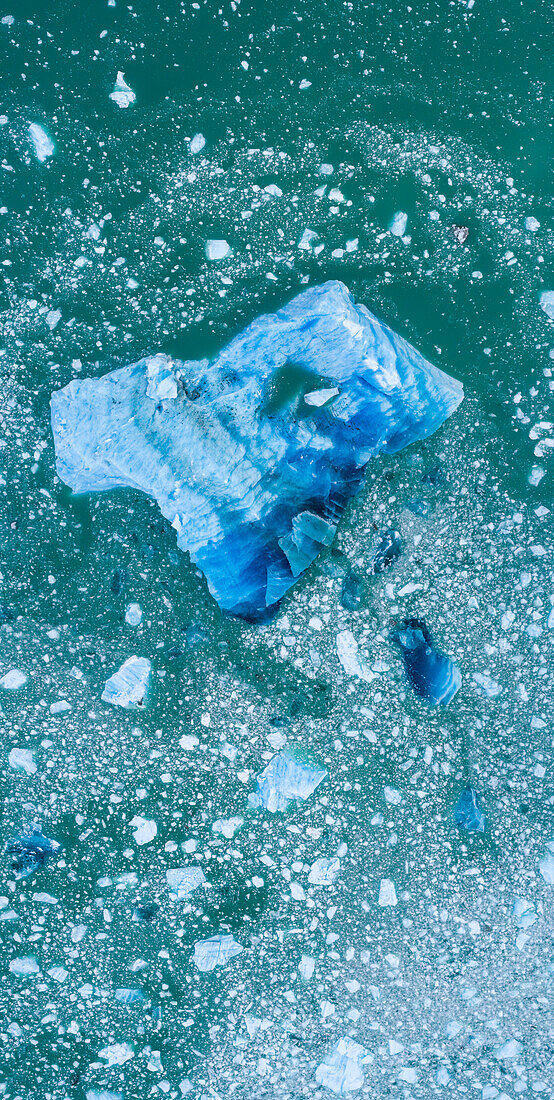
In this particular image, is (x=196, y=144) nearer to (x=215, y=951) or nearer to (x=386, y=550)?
A: (x=386, y=550)

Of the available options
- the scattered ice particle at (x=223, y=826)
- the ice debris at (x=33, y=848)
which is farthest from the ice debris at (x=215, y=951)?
the ice debris at (x=33, y=848)

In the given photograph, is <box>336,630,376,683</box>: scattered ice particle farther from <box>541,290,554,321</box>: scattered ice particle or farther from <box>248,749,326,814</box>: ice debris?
<box>541,290,554,321</box>: scattered ice particle

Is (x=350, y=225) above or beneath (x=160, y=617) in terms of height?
above

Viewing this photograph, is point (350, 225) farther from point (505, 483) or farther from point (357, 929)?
point (357, 929)

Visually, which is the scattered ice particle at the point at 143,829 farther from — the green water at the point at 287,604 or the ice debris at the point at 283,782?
the ice debris at the point at 283,782

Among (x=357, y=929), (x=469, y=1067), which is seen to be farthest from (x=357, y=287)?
(x=469, y=1067)

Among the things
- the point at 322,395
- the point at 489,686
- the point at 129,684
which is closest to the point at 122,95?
the point at 322,395
